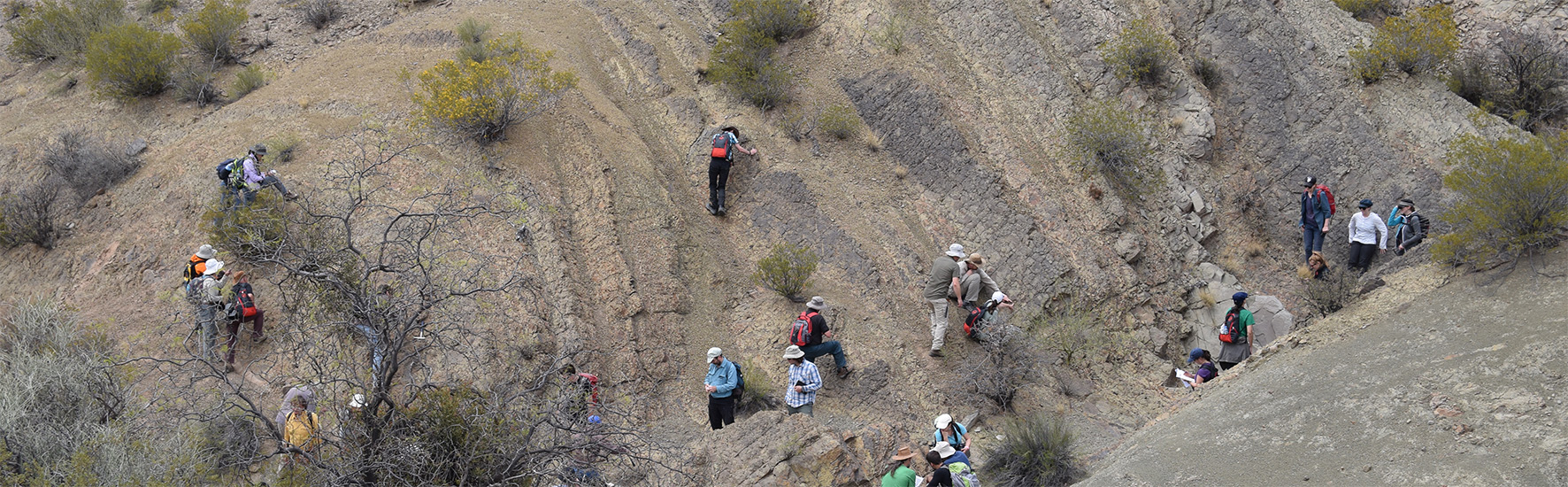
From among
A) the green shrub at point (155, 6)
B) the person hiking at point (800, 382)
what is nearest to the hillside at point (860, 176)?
the person hiking at point (800, 382)

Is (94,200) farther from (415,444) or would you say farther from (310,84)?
(415,444)

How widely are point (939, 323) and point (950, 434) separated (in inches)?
97.3

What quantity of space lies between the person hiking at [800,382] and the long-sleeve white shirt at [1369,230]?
768 cm

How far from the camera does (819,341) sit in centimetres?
1120

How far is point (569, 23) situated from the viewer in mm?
16891

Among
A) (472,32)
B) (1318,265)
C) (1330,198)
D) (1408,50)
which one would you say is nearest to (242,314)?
(472,32)

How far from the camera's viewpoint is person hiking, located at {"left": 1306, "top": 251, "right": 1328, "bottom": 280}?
13.1 meters

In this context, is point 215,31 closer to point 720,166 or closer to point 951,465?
point 720,166

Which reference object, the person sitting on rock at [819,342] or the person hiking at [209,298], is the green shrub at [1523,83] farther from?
the person hiking at [209,298]

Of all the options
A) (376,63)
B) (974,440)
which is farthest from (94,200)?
(974,440)

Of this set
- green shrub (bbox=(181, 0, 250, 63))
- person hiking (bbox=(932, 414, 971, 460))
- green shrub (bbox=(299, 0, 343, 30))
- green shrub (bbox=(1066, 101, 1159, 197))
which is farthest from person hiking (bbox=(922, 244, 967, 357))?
green shrub (bbox=(181, 0, 250, 63))

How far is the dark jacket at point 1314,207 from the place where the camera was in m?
13.2

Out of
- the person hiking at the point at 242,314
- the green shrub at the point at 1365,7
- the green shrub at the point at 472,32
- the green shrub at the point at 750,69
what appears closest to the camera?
the person hiking at the point at 242,314

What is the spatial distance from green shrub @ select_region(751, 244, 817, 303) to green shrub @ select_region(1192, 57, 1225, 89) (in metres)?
7.36
